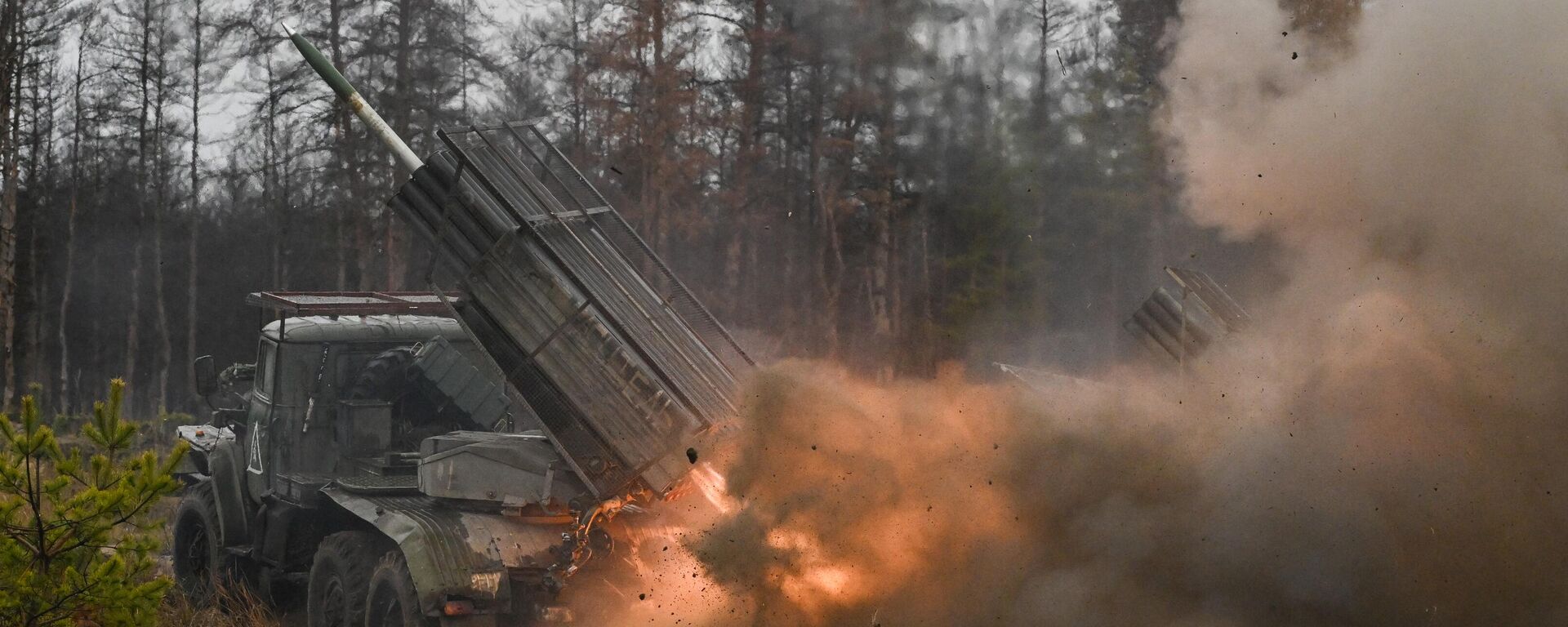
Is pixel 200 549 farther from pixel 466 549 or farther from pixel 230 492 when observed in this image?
pixel 466 549

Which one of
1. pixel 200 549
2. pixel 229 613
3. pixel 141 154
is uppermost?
pixel 141 154

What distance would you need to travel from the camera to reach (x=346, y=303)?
12156 mm

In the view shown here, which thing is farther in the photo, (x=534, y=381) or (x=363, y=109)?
(x=363, y=109)

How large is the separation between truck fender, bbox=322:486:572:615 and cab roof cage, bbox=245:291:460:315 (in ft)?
7.88

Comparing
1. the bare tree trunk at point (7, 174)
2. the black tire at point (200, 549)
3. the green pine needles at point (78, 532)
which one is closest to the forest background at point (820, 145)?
the bare tree trunk at point (7, 174)

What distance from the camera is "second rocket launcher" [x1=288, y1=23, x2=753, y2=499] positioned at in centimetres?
886

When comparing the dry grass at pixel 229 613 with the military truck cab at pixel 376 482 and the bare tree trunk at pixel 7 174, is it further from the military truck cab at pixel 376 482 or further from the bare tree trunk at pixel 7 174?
the bare tree trunk at pixel 7 174

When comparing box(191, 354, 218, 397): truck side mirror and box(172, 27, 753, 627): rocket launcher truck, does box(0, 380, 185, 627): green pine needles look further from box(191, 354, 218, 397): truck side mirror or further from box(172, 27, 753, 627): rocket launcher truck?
box(191, 354, 218, 397): truck side mirror

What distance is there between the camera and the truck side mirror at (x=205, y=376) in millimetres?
12070

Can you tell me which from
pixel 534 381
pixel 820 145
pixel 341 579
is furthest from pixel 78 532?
pixel 820 145

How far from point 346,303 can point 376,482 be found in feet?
6.50

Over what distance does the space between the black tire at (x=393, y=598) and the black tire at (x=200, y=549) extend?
3318 millimetres

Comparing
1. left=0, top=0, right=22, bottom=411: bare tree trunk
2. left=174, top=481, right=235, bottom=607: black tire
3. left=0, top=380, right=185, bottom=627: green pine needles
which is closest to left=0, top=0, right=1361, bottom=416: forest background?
left=0, top=0, right=22, bottom=411: bare tree trunk

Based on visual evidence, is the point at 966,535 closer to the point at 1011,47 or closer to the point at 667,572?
the point at 667,572
